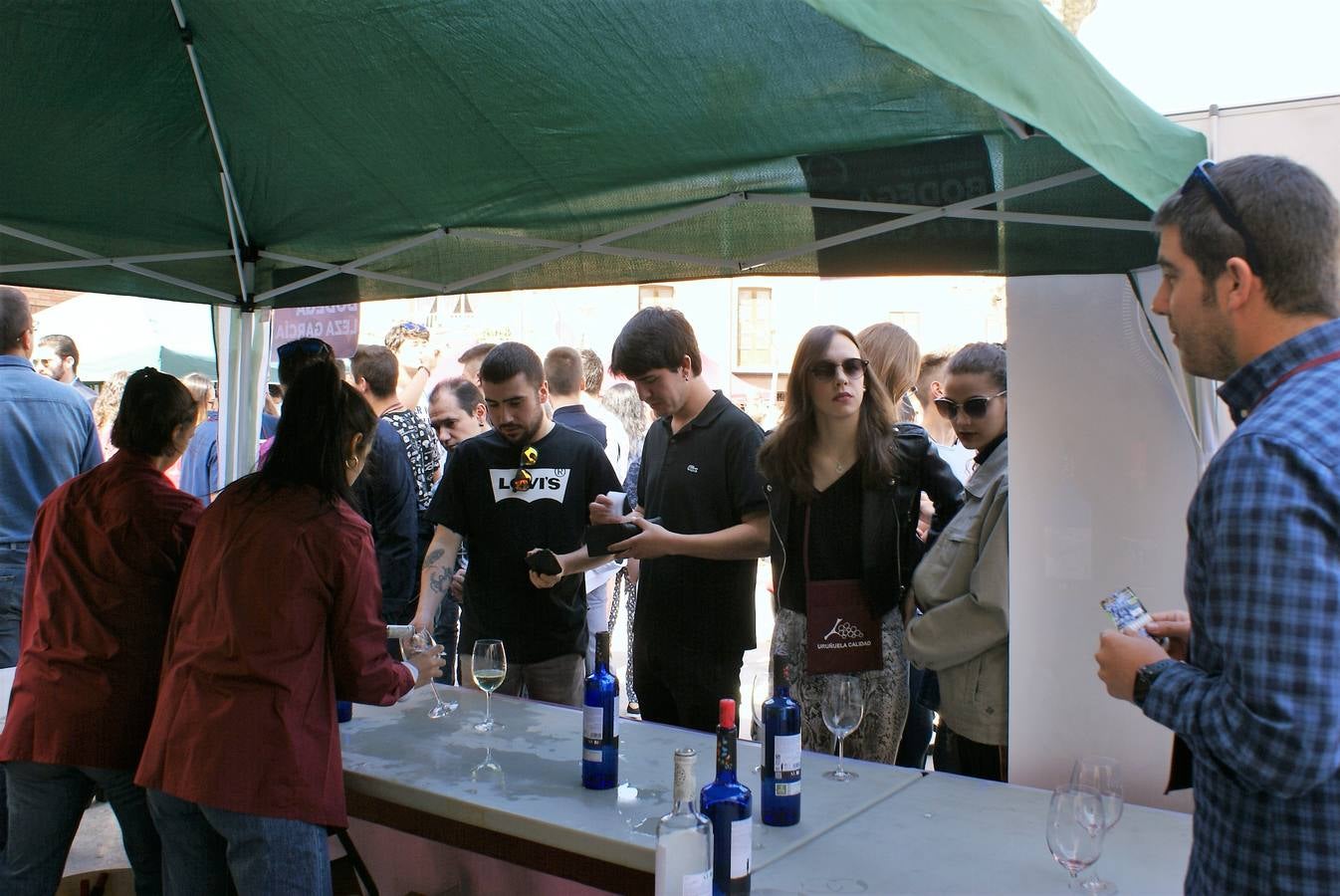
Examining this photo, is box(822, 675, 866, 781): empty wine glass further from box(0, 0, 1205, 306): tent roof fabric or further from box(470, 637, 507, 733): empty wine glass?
box(0, 0, 1205, 306): tent roof fabric

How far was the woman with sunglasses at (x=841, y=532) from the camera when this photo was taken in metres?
2.80

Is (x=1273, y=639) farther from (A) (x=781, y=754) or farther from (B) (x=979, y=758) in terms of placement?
(B) (x=979, y=758)

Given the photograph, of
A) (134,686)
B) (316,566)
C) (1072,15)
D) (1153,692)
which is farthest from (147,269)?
(1072,15)

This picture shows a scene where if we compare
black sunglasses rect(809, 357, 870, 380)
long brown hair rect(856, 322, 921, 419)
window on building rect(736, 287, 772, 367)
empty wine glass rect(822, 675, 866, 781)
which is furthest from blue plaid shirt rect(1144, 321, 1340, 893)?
window on building rect(736, 287, 772, 367)

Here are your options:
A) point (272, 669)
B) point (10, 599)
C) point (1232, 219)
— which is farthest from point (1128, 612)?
point (10, 599)

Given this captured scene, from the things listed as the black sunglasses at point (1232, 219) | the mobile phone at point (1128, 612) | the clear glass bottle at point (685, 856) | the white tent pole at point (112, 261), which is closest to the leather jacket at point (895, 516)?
the mobile phone at point (1128, 612)

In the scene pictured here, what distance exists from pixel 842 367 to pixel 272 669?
1.69 m

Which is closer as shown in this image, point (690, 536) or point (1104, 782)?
point (1104, 782)

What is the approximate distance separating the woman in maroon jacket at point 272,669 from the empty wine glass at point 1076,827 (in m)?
1.32

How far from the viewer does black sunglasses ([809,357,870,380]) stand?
115 inches

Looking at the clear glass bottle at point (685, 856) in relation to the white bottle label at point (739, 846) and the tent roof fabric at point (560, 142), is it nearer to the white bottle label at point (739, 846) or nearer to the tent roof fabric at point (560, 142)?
Result: the white bottle label at point (739, 846)

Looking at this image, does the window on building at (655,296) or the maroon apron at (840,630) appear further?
the window on building at (655,296)

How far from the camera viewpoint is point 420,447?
438 cm

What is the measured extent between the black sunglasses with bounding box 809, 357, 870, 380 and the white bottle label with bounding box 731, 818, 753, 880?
62.4 inches
